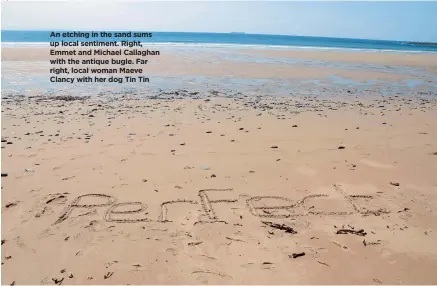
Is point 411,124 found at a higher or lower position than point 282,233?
higher

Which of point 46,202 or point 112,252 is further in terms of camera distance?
point 46,202

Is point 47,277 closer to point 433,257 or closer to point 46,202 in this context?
point 46,202

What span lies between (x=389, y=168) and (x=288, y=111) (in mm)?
3869

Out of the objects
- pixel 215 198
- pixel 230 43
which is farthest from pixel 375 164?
pixel 230 43

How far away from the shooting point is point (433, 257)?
3.50 meters

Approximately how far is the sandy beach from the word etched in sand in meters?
0.02

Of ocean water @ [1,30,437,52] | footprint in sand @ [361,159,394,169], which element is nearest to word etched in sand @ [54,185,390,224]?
footprint in sand @ [361,159,394,169]

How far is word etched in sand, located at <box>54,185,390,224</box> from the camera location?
408 centimetres

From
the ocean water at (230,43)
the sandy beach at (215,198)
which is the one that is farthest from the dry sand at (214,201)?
the ocean water at (230,43)

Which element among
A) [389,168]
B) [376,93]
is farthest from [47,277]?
[376,93]

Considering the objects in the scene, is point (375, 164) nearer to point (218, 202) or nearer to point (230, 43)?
point (218, 202)

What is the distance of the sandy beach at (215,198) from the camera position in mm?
3303

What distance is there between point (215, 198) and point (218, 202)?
0.34 ft

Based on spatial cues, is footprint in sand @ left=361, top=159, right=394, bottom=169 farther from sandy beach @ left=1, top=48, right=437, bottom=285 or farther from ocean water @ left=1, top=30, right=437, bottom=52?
ocean water @ left=1, top=30, right=437, bottom=52
